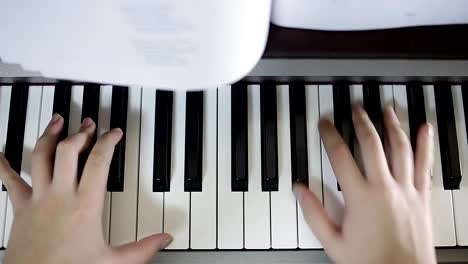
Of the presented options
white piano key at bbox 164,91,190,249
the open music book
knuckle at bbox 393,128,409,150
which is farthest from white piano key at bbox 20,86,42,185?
knuckle at bbox 393,128,409,150

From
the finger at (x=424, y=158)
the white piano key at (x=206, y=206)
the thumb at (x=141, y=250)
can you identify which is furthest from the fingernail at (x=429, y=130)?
the thumb at (x=141, y=250)

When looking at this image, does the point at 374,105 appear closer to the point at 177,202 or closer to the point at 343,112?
the point at 343,112

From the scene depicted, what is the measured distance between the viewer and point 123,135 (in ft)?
2.49

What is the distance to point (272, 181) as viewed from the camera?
29.2 inches

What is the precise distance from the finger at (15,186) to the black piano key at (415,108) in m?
0.57

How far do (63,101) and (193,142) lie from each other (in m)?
0.21

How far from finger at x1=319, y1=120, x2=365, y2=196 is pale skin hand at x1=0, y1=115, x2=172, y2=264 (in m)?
0.26

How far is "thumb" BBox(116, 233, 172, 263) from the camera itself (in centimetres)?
69

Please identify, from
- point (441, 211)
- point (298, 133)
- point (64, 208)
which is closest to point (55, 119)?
point (64, 208)

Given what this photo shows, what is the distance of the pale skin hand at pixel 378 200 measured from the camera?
68 cm

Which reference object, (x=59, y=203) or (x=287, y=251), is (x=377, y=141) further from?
(x=59, y=203)

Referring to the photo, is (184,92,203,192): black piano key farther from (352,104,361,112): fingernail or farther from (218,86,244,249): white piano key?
(352,104,361,112): fingernail

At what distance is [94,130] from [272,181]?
0.28 metres

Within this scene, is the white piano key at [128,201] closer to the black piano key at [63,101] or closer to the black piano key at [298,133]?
the black piano key at [63,101]
